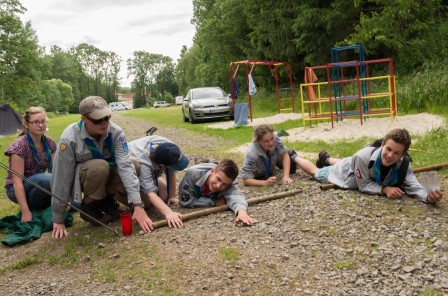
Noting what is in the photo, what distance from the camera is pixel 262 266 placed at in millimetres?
3510

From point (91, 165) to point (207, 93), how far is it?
15.8 meters

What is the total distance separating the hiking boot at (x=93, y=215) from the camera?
192 inches

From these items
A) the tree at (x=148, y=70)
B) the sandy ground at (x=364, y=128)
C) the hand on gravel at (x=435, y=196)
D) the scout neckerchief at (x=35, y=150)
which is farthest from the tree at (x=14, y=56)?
the tree at (x=148, y=70)

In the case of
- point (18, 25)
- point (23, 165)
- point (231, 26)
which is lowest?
point (23, 165)

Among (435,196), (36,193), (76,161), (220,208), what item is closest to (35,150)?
(36,193)

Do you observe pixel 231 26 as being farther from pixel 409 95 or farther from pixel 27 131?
pixel 27 131

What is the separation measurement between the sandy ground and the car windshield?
7937 mm

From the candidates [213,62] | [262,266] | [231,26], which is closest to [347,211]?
[262,266]

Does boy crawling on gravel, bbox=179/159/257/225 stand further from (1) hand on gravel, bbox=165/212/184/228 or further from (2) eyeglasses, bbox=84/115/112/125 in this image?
(2) eyeglasses, bbox=84/115/112/125

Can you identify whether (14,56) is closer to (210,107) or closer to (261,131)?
(210,107)

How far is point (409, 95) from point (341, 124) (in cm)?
242

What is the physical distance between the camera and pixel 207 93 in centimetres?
1998

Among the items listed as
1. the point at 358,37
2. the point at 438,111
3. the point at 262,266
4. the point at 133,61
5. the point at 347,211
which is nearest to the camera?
the point at 262,266

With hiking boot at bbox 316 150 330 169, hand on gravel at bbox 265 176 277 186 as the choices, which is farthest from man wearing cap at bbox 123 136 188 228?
hiking boot at bbox 316 150 330 169
